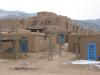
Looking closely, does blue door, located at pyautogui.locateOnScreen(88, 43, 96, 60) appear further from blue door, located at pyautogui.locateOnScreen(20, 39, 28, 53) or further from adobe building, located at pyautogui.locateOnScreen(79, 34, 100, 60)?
blue door, located at pyautogui.locateOnScreen(20, 39, 28, 53)

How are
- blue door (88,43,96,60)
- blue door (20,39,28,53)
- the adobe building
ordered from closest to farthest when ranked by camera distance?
the adobe building, blue door (88,43,96,60), blue door (20,39,28,53)

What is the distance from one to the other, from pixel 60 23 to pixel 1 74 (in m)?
39.7

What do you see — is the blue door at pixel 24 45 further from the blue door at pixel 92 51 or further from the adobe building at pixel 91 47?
the blue door at pixel 92 51

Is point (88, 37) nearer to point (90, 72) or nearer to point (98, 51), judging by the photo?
point (98, 51)

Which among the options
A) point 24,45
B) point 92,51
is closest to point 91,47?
point 92,51

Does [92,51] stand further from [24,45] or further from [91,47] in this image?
[24,45]

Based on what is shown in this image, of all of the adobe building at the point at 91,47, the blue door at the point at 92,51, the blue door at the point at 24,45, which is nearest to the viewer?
the adobe building at the point at 91,47

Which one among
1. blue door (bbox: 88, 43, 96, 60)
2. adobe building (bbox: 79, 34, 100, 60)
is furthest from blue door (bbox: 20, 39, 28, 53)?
blue door (bbox: 88, 43, 96, 60)

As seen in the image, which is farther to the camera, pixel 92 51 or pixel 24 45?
pixel 24 45

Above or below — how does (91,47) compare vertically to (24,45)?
above

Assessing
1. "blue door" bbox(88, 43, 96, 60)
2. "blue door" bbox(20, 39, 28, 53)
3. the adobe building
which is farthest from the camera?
"blue door" bbox(20, 39, 28, 53)

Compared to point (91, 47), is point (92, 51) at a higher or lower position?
lower

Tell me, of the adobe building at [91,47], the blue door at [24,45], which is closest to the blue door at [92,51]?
the adobe building at [91,47]

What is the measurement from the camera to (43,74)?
21344 mm
